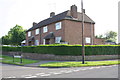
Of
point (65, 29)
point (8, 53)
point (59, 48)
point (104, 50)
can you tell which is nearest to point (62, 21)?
point (65, 29)

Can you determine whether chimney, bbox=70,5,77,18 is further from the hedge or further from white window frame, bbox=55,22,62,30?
the hedge

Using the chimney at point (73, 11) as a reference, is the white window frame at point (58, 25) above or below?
below

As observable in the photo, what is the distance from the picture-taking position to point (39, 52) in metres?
21.0

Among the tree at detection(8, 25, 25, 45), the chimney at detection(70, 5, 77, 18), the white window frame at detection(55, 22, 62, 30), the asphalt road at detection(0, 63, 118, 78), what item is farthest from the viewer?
the tree at detection(8, 25, 25, 45)

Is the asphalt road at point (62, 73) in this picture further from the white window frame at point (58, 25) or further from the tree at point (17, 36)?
the tree at point (17, 36)

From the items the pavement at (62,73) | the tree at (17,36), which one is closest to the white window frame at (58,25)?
the pavement at (62,73)

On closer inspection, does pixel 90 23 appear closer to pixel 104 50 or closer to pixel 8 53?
pixel 104 50

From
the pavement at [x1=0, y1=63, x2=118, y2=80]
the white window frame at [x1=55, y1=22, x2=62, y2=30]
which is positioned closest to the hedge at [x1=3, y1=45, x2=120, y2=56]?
the white window frame at [x1=55, y1=22, x2=62, y2=30]

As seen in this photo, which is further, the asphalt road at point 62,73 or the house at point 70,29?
the house at point 70,29

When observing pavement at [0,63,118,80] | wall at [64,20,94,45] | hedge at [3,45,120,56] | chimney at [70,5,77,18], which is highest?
chimney at [70,5,77,18]

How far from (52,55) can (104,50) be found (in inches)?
333

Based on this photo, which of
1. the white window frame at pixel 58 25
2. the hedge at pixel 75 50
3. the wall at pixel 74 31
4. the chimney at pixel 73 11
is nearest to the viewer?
the hedge at pixel 75 50

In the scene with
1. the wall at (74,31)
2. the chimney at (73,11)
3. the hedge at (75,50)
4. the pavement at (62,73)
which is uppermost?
the chimney at (73,11)

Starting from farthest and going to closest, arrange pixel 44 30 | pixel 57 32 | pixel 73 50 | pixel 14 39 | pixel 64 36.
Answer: pixel 14 39 < pixel 44 30 < pixel 57 32 < pixel 64 36 < pixel 73 50
